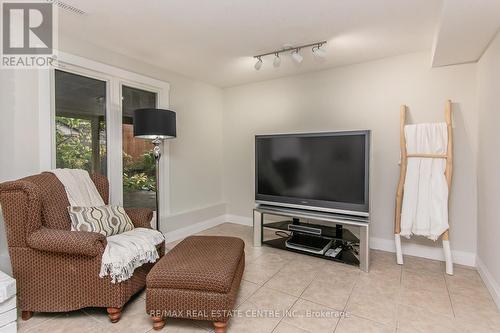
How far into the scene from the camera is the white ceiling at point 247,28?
1.97m

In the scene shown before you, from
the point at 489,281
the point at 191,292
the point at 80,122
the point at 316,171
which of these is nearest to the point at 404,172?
the point at 316,171

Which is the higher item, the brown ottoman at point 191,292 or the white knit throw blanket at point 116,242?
the white knit throw blanket at point 116,242

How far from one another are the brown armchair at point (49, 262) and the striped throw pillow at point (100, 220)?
21 cm

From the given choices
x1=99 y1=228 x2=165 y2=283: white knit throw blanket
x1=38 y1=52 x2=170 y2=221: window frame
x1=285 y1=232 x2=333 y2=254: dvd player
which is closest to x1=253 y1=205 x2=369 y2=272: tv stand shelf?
x1=285 y1=232 x2=333 y2=254: dvd player

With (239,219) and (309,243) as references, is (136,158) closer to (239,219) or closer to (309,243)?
(239,219)

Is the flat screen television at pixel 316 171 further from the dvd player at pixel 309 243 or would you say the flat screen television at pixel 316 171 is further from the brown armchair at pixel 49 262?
the brown armchair at pixel 49 262

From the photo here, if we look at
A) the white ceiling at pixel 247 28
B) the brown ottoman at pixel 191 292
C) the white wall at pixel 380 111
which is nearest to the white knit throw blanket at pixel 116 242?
the brown ottoman at pixel 191 292

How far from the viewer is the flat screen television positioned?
266 cm

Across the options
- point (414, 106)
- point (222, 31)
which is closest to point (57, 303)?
point (222, 31)

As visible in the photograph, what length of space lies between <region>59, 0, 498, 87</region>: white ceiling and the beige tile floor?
228 centimetres

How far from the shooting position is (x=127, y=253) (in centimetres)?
180

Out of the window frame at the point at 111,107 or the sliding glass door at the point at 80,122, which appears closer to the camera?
the window frame at the point at 111,107

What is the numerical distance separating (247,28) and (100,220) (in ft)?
6.83

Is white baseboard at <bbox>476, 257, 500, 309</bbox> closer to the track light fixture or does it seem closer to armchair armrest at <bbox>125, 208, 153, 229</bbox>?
the track light fixture
